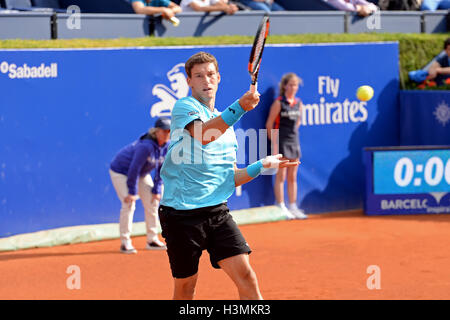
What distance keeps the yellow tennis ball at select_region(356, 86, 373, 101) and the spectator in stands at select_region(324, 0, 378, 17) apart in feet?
6.35

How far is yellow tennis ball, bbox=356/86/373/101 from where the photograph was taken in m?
11.5

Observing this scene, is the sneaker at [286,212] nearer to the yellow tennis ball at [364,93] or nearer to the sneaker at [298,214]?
the sneaker at [298,214]

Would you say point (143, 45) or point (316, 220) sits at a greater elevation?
point (143, 45)

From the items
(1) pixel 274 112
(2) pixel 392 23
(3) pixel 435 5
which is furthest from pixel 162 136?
(3) pixel 435 5

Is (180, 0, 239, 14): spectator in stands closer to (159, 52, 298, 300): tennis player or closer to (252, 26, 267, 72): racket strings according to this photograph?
(159, 52, 298, 300): tennis player

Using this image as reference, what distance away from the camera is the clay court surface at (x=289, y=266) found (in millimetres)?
7266

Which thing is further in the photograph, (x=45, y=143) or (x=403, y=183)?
→ (x=403, y=183)

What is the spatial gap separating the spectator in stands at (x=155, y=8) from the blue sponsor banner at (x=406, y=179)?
3166mm

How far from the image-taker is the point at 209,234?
16.6 feet

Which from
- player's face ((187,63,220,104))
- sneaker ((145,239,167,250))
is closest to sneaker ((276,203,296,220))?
sneaker ((145,239,167,250))

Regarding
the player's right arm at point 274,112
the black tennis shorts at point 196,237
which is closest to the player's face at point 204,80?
the black tennis shorts at point 196,237
